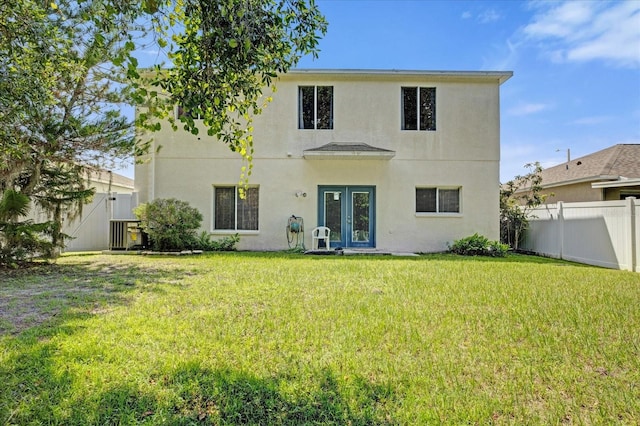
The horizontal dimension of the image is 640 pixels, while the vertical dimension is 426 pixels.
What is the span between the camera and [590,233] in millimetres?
10820

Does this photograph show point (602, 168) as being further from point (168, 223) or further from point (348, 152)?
point (168, 223)

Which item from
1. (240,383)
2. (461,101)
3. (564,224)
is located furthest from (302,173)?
(240,383)

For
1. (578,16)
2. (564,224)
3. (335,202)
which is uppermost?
(578,16)

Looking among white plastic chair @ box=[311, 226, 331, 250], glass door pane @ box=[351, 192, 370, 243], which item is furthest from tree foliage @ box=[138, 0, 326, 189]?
glass door pane @ box=[351, 192, 370, 243]

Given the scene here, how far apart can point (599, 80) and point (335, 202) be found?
12674 mm

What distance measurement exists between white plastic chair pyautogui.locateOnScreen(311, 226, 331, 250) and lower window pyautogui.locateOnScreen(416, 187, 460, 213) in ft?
12.0

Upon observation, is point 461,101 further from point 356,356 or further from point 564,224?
point 356,356

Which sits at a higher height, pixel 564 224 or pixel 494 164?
pixel 494 164

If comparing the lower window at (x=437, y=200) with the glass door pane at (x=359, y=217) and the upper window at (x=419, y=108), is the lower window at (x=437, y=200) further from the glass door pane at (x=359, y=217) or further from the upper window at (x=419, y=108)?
the upper window at (x=419, y=108)

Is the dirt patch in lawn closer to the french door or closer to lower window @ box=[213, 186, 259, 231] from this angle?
lower window @ box=[213, 186, 259, 231]

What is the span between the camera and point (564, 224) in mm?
12125

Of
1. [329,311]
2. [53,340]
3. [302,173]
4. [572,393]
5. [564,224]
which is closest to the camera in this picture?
[572,393]

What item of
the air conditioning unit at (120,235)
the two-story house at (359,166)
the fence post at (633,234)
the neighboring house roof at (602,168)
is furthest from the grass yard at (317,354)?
the neighboring house roof at (602,168)

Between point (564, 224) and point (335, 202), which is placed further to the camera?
point (335, 202)
